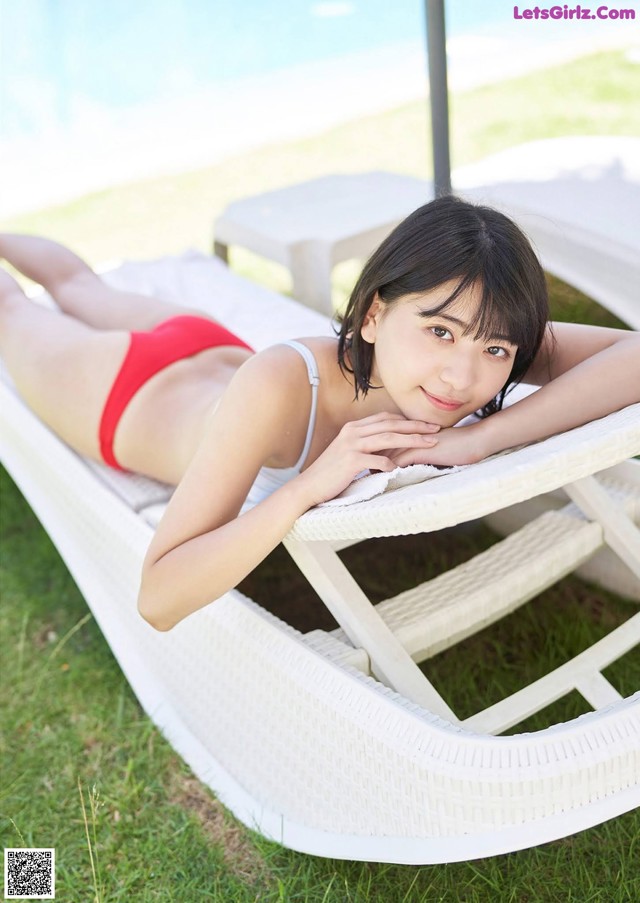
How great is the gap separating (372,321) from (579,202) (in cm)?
165

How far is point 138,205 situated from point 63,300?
4202 mm

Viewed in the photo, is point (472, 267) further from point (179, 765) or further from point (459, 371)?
point (179, 765)

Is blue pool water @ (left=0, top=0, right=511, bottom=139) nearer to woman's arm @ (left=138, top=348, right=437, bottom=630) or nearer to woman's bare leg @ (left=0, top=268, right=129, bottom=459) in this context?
woman's bare leg @ (left=0, top=268, right=129, bottom=459)

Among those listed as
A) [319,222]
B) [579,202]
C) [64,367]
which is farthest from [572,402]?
[319,222]

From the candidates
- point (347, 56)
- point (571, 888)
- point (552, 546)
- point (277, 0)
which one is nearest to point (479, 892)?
point (571, 888)

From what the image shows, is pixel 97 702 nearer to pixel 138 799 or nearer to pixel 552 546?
pixel 138 799

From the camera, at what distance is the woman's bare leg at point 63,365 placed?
264 centimetres

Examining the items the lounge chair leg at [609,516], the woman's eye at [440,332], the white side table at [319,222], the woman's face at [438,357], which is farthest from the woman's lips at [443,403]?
the white side table at [319,222]

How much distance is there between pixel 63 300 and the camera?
10.5 feet

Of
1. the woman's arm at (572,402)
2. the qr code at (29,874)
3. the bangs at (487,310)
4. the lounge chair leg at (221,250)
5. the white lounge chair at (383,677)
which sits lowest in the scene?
the qr code at (29,874)

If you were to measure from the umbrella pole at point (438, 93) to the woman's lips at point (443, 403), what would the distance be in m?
1.57

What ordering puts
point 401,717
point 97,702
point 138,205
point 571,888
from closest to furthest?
point 401,717, point 571,888, point 97,702, point 138,205

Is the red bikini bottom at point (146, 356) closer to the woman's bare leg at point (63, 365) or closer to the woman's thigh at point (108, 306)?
the woman's bare leg at point (63, 365)

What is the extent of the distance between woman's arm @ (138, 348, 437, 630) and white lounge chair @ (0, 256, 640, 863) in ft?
0.21
